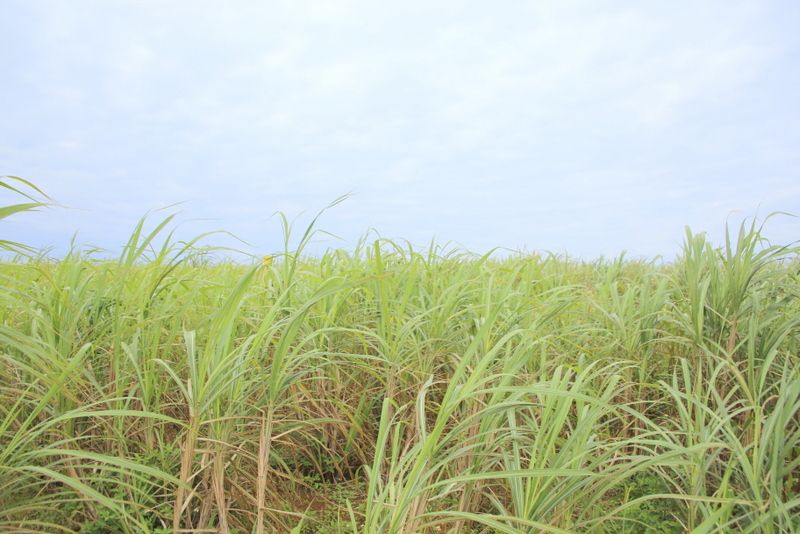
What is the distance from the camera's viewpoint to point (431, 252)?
107 inches

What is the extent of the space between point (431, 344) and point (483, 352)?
25 centimetres

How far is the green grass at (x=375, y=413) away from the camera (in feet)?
4.10

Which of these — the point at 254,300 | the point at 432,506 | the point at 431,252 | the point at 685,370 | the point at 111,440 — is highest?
the point at 431,252

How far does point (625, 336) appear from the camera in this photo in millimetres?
2201

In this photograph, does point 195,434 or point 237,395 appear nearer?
point 195,434

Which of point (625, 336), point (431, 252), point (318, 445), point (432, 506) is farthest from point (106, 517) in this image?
point (625, 336)

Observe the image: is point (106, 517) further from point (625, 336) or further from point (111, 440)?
point (625, 336)

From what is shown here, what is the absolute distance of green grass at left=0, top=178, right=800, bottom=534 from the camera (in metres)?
1.25

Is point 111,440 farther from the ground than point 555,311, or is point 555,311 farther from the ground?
point 555,311

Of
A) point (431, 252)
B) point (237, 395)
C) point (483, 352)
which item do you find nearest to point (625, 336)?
point (483, 352)

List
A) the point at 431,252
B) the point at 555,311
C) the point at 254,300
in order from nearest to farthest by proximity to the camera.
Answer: the point at 555,311 → the point at 254,300 → the point at 431,252

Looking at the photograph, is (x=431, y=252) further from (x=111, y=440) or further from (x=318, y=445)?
(x=111, y=440)

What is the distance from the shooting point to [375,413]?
2156 millimetres

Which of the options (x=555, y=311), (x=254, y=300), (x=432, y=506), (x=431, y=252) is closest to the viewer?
(x=432, y=506)
